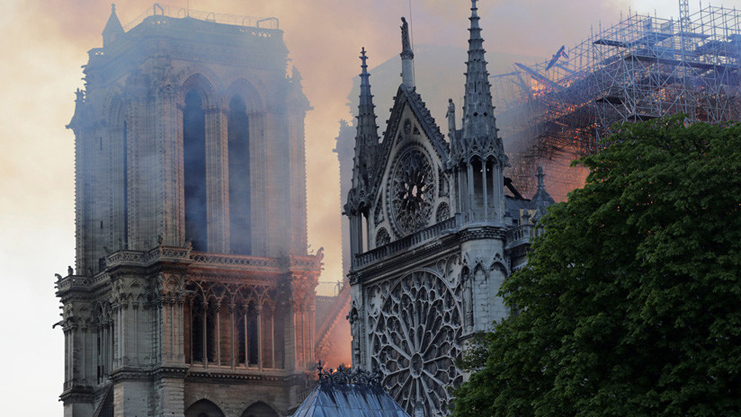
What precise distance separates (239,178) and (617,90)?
2839 centimetres

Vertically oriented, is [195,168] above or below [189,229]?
above

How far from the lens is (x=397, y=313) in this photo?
5950 centimetres

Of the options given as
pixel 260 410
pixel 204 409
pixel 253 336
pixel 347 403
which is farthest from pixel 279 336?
pixel 347 403

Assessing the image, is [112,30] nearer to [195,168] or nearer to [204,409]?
[195,168]

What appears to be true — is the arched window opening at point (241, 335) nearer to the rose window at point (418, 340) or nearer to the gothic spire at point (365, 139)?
the gothic spire at point (365, 139)

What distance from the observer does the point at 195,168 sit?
8481 centimetres

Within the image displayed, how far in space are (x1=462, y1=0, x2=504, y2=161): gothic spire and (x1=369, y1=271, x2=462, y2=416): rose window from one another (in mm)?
5093

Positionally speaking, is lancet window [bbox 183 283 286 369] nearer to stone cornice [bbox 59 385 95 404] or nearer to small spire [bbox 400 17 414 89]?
stone cornice [bbox 59 385 95 404]

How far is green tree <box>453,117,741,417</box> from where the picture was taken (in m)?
36.8

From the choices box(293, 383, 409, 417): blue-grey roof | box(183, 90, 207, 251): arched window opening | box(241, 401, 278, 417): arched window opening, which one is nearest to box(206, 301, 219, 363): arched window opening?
box(241, 401, 278, 417): arched window opening

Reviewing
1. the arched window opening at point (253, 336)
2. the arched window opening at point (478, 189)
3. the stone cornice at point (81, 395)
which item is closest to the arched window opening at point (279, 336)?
the arched window opening at point (253, 336)

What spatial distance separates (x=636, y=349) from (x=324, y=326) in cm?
5094

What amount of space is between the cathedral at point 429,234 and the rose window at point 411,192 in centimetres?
4

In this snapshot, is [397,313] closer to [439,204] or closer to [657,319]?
[439,204]
